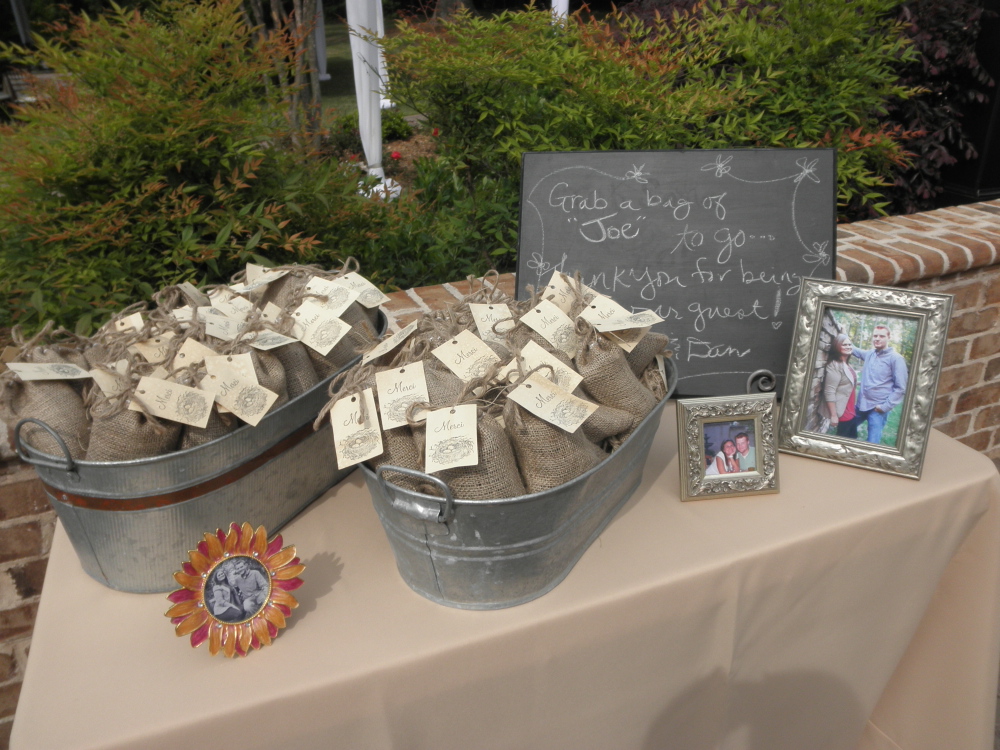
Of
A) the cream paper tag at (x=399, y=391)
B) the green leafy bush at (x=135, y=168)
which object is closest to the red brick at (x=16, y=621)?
the green leafy bush at (x=135, y=168)

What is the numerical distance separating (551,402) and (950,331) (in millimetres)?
2268

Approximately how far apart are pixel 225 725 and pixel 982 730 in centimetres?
143

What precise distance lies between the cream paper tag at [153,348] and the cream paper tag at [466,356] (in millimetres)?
414

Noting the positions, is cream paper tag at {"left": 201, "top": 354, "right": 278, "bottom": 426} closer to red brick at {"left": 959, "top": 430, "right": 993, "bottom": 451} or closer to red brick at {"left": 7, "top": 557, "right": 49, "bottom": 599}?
red brick at {"left": 7, "top": 557, "right": 49, "bottom": 599}

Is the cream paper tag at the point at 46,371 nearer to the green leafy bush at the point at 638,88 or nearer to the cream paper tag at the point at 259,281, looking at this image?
the cream paper tag at the point at 259,281

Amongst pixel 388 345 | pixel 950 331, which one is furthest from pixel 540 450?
pixel 950 331

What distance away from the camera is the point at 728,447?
1.29 metres

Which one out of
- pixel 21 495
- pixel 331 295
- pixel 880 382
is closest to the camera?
pixel 331 295

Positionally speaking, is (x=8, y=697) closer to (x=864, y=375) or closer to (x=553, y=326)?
(x=553, y=326)

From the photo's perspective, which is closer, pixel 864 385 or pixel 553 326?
pixel 553 326

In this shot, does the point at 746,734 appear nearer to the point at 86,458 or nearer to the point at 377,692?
the point at 377,692

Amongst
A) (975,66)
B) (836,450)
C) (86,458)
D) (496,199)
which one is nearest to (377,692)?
(86,458)

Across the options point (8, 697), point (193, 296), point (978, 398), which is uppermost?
point (193, 296)

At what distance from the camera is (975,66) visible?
3.57 meters
